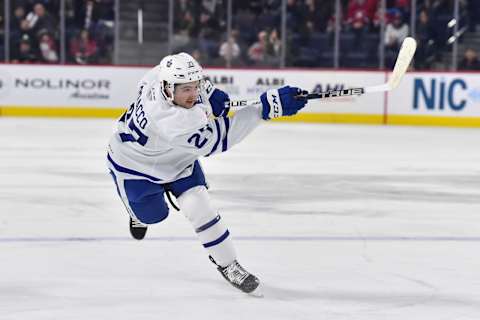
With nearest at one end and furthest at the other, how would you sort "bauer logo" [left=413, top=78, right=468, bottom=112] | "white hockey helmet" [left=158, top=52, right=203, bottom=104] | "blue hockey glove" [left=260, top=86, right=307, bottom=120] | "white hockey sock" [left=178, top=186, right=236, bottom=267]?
"white hockey helmet" [left=158, top=52, right=203, bottom=104] → "blue hockey glove" [left=260, top=86, right=307, bottom=120] → "white hockey sock" [left=178, top=186, right=236, bottom=267] → "bauer logo" [left=413, top=78, right=468, bottom=112]

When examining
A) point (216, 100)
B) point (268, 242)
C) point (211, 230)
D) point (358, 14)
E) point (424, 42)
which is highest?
point (358, 14)

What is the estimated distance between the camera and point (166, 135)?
12.6ft

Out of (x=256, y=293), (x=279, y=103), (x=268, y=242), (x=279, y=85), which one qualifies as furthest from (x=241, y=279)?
(x=279, y=85)

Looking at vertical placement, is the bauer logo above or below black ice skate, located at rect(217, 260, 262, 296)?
above

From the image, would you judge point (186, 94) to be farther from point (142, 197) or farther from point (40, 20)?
point (40, 20)

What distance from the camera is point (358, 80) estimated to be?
13.2 m

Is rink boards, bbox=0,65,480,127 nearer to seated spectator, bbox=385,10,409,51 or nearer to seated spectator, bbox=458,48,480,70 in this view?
seated spectator, bbox=458,48,480,70

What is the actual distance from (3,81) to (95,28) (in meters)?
1.46

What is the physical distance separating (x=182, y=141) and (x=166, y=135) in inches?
2.6

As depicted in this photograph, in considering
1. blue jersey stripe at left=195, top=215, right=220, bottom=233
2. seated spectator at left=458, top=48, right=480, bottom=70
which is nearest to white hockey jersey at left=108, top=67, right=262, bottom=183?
blue jersey stripe at left=195, top=215, right=220, bottom=233

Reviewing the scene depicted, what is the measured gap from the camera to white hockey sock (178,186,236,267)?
4031 mm

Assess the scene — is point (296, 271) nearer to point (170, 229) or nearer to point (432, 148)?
point (170, 229)

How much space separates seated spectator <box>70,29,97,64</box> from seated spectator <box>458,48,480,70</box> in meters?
4.67

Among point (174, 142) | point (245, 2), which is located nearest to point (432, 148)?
point (245, 2)
